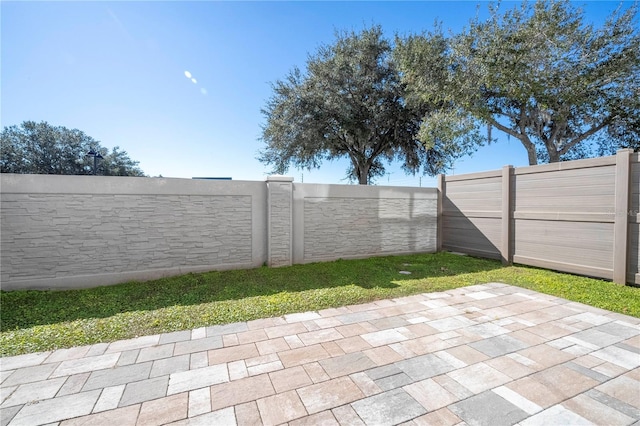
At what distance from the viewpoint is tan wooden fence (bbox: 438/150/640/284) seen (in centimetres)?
482

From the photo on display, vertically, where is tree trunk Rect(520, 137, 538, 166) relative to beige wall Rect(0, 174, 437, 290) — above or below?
above

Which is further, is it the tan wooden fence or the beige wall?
the tan wooden fence

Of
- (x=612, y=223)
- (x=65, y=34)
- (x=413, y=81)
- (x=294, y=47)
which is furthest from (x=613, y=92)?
(x=65, y=34)

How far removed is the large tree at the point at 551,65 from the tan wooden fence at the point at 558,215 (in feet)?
14.2

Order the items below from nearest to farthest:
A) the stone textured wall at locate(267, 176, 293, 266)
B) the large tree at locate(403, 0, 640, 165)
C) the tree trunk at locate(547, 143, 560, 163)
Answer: the stone textured wall at locate(267, 176, 293, 266) < the large tree at locate(403, 0, 640, 165) < the tree trunk at locate(547, 143, 560, 163)

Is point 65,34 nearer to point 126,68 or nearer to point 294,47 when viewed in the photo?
point 126,68

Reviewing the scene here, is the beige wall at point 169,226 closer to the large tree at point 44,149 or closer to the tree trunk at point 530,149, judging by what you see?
the tree trunk at point 530,149

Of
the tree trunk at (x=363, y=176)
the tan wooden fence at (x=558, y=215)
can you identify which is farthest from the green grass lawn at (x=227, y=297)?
the tree trunk at (x=363, y=176)

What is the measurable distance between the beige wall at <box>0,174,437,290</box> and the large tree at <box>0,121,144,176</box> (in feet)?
60.6

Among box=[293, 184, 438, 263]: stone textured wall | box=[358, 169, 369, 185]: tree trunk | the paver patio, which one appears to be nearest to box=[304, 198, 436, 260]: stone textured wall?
box=[293, 184, 438, 263]: stone textured wall

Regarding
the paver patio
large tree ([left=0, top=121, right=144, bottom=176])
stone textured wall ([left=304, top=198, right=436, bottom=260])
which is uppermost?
large tree ([left=0, top=121, right=144, bottom=176])

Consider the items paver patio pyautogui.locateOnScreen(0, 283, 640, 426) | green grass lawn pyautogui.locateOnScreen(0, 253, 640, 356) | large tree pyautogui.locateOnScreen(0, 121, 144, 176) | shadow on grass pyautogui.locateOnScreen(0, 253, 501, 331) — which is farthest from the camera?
large tree pyautogui.locateOnScreen(0, 121, 144, 176)

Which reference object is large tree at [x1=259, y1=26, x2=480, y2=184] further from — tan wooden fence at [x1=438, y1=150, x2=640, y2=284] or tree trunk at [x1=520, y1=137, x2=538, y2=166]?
tan wooden fence at [x1=438, y1=150, x2=640, y2=284]

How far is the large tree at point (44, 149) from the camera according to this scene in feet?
64.1
